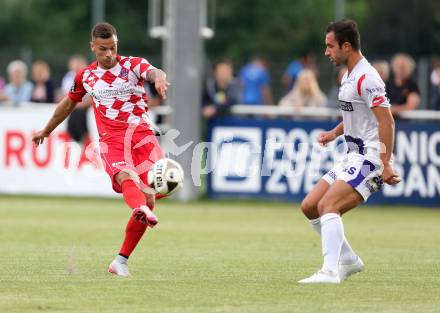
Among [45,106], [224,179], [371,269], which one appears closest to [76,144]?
[45,106]

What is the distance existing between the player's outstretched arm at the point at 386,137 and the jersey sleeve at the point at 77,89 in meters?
2.84

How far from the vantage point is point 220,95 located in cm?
2283

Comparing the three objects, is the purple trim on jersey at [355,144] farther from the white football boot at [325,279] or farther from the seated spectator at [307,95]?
the seated spectator at [307,95]

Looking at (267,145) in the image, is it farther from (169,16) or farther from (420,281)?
(420,281)

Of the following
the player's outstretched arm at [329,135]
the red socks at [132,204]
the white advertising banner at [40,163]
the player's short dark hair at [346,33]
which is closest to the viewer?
the player's short dark hair at [346,33]

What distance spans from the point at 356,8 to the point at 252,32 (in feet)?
19.7

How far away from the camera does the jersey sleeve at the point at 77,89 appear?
11539mm

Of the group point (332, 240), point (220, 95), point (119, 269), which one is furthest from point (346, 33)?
point (220, 95)

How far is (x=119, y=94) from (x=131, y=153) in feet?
1.83

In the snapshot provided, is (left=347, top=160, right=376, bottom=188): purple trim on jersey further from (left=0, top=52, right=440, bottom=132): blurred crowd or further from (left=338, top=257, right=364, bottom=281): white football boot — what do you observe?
(left=0, top=52, right=440, bottom=132): blurred crowd

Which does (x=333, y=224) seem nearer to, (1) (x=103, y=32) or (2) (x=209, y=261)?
(2) (x=209, y=261)

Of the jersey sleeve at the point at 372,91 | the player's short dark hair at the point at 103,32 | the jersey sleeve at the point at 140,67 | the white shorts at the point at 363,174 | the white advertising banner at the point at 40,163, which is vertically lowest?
the white advertising banner at the point at 40,163

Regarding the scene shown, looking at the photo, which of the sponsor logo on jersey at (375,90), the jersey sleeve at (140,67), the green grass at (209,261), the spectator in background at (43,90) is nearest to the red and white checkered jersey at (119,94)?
the jersey sleeve at (140,67)

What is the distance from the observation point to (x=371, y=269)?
11.8 m
